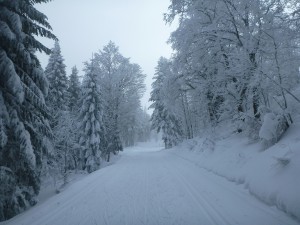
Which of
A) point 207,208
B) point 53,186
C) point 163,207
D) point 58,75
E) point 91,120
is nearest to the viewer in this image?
point 207,208

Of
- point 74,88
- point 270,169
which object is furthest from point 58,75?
point 270,169

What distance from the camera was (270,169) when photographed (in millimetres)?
7785

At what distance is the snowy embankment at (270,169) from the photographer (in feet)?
19.9

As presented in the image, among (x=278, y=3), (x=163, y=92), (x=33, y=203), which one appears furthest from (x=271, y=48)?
(x=33, y=203)

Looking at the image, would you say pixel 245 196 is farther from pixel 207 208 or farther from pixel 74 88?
pixel 74 88

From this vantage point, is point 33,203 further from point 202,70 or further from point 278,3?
point 278,3

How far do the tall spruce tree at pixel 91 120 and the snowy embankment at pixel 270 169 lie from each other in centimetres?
1515

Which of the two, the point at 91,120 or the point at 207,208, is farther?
the point at 91,120

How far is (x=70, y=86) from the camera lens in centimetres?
3562

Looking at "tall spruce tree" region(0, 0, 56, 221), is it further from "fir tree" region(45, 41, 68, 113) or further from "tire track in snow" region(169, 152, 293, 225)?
"fir tree" region(45, 41, 68, 113)

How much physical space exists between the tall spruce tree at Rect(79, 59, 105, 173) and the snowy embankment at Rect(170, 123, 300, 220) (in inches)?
596

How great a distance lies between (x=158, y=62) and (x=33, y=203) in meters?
32.1

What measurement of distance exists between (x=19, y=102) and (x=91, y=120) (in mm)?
16634

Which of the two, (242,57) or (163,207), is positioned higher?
(242,57)
